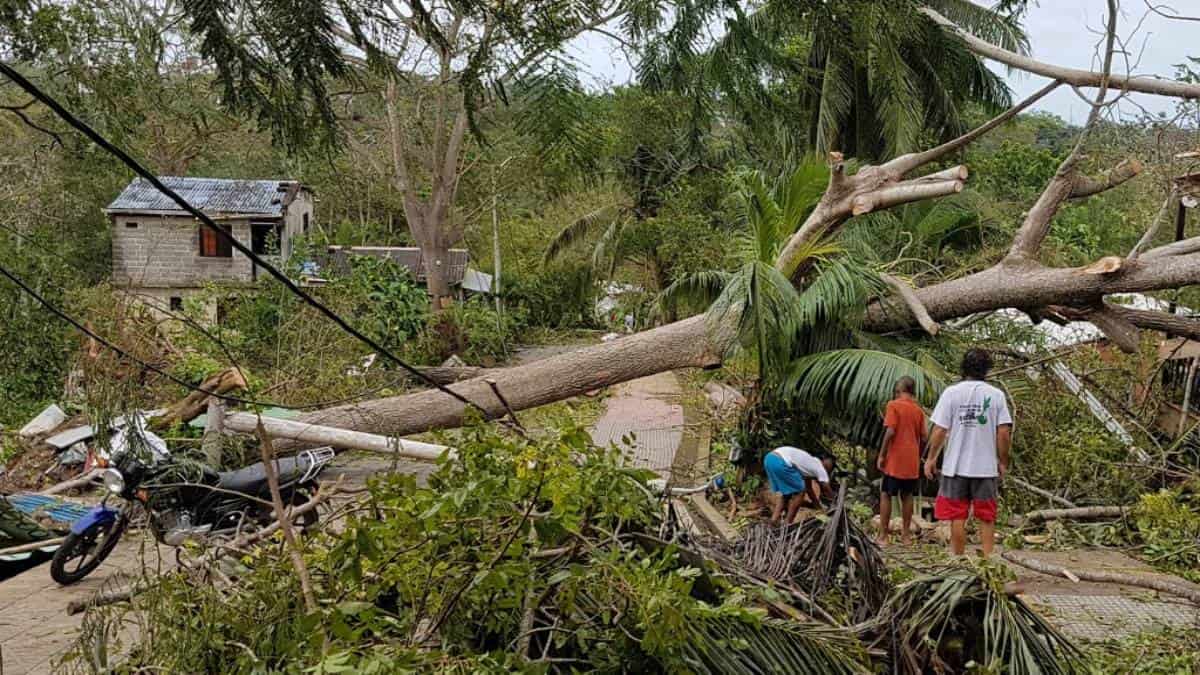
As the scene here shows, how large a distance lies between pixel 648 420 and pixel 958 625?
12.0 m

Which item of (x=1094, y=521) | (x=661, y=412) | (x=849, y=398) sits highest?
(x=849, y=398)

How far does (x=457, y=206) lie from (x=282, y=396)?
16992 millimetres

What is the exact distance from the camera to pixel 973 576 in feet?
13.4

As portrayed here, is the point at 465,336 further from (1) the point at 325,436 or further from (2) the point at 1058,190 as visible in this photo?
(2) the point at 1058,190

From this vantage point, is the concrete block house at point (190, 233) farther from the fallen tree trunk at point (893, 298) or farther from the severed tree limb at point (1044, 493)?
the severed tree limb at point (1044, 493)

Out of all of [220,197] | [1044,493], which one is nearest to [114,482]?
[1044,493]

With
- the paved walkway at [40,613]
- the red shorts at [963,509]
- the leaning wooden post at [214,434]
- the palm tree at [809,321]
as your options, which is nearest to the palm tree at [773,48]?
the palm tree at [809,321]

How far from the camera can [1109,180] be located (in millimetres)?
7910

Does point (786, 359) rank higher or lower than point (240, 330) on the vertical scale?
higher

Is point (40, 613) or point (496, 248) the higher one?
point (496, 248)

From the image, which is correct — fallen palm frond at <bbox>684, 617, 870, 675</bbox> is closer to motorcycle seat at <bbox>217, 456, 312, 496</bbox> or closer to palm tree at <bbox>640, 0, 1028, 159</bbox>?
palm tree at <bbox>640, 0, 1028, 159</bbox>

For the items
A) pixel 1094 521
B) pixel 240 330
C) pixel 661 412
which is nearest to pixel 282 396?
pixel 240 330

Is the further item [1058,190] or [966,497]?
[1058,190]

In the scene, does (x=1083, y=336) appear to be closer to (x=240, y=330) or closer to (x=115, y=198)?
(x=240, y=330)
